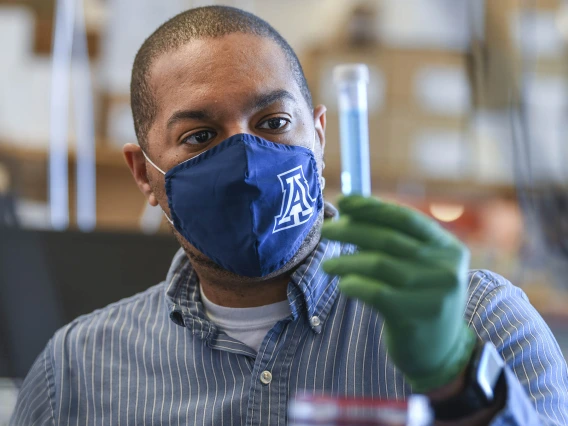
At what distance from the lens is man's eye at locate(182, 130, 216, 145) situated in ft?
4.49

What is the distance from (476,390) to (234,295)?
Answer: 2.02ft

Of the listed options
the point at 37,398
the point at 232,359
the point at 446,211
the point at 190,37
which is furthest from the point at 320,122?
the point at 446,211

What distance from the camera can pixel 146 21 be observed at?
10.6ft

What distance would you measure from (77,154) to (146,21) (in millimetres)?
762

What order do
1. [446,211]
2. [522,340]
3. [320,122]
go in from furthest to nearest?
[446,211] → [320,122] → [522,340]

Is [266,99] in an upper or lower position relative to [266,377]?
upper

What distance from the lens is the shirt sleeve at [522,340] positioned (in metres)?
1.12

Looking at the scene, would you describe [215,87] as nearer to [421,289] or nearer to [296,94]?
[296,94]

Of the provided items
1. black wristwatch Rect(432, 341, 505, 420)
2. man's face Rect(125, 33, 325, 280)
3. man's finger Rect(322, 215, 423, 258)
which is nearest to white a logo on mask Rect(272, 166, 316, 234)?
man's face Rect(125, 33, 325, 280)

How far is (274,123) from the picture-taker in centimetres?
136

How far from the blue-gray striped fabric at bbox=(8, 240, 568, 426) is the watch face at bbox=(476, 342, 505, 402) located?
0.71 ft

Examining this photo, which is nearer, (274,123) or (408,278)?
(408,278)

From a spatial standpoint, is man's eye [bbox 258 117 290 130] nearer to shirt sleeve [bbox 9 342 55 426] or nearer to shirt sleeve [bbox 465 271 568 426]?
shirt sleeve [bbox 465 271 568 426]

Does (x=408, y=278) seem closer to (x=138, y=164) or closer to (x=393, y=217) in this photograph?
(x=393, y=217)
